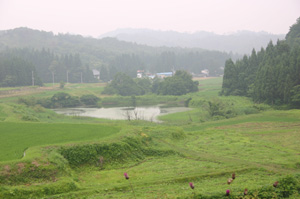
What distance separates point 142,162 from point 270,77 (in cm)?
3406

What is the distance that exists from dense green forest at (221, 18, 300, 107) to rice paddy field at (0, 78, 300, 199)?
707 inches

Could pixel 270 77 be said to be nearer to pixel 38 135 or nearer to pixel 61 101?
pixel 38 135

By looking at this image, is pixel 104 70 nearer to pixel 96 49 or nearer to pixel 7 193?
pixel 96 49

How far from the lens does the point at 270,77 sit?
1857 inches

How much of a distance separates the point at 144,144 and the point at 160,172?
4.65m

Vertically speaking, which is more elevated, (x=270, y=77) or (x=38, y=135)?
(x=270, y=77)

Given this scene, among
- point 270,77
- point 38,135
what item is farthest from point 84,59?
point 38,135

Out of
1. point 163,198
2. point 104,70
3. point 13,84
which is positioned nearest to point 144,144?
point 163,198

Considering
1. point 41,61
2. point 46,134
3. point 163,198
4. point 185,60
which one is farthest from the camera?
point 185,60

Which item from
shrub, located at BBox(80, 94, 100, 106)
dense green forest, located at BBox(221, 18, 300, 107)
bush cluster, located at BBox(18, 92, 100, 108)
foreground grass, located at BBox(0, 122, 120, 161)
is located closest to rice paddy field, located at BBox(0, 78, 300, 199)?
foreground grass, located at BBox(0, 122, 120, 161)

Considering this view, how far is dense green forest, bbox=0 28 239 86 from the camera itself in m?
102

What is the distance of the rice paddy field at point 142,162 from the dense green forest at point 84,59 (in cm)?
6362

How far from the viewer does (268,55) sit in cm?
5519

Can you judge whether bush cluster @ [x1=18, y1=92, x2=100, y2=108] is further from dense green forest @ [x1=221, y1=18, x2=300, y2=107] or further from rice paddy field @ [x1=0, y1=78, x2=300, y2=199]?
rice paddy field @ [x1=0, y1=78, x2=300, y2=199]
